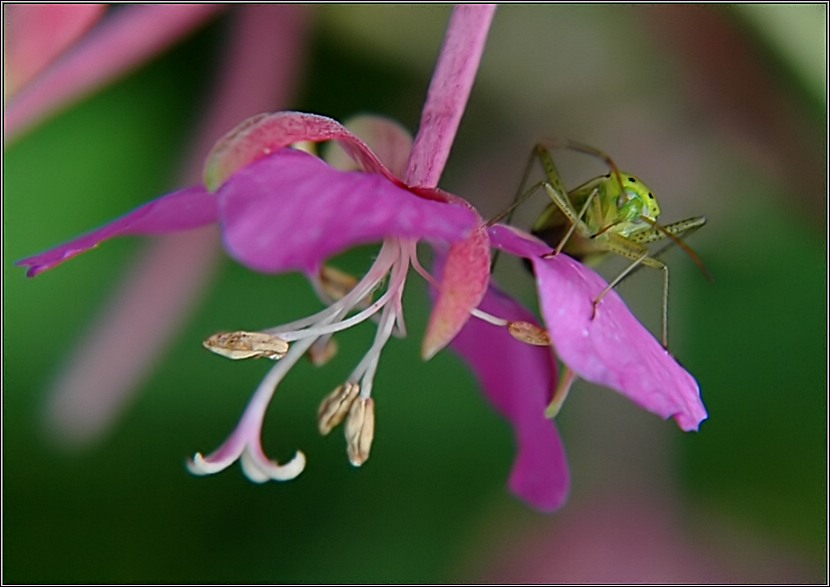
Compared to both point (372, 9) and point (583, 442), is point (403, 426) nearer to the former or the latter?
point (583, 442)

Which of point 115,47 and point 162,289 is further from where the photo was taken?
point 162,289

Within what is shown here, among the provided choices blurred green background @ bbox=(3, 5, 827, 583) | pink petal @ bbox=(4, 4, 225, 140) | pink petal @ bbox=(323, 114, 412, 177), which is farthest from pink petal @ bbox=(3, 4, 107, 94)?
blurred green background @ bbox=(3, 5, 827, 583)

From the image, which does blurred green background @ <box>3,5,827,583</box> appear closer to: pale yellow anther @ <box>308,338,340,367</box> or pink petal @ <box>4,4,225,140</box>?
pink petal @ <box>4,4,225,140</box>

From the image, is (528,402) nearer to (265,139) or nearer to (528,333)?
(528,333)

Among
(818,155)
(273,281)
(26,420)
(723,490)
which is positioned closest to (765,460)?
(723,490)

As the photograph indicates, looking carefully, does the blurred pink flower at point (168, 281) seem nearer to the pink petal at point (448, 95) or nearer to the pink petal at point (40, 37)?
the pink petal at point (40, 37)

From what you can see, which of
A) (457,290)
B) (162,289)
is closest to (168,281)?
(162,289)
